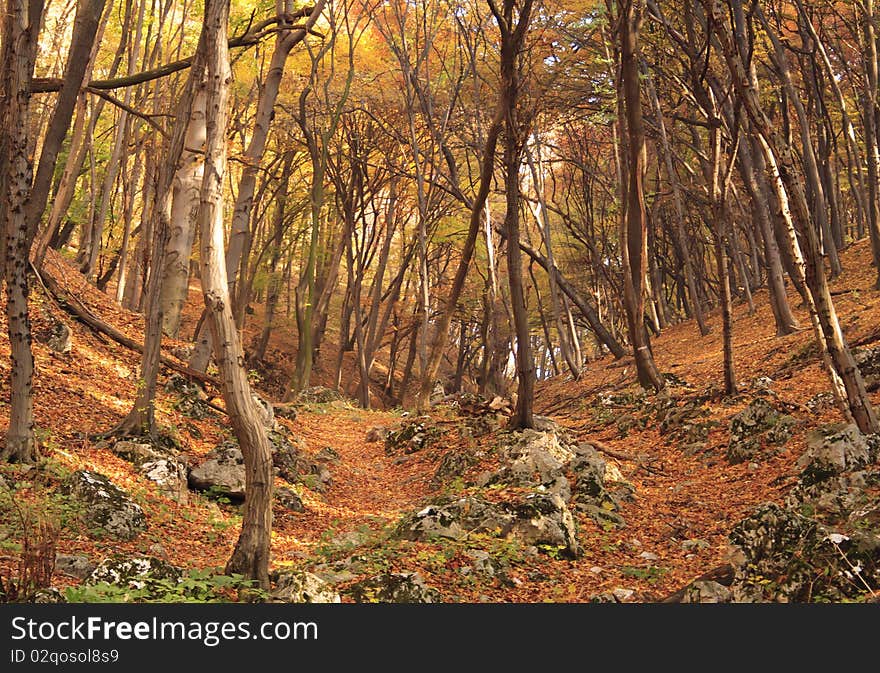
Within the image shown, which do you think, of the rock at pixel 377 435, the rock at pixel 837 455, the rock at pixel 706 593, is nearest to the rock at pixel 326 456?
the rock at pixel 377 435

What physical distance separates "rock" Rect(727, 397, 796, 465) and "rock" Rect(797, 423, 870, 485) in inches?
52.2

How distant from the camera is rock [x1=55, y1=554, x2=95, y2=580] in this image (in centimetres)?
475

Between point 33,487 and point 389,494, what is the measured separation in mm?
4599

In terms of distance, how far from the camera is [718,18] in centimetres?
736

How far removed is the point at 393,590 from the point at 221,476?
11.4 ft

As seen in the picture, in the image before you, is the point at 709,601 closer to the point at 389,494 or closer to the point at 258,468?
the point at 258,468

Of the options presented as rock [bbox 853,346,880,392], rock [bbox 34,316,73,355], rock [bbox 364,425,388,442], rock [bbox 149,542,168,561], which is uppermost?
rock [bbox 34,316,73,355]

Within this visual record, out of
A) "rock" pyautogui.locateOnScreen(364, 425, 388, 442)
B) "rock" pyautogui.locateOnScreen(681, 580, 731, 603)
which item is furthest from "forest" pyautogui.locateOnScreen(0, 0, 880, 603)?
"rock" pyautogui.locateOnScreen(364, 425, 388, 442)

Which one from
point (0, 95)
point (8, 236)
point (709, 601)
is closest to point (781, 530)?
point (709, 601)

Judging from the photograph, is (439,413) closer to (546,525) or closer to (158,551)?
(546,525)

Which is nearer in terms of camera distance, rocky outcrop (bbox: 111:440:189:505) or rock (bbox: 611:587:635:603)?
rock (bbox: 611:587:635:603)

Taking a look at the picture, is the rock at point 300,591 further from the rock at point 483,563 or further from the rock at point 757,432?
the rock at point 757,432

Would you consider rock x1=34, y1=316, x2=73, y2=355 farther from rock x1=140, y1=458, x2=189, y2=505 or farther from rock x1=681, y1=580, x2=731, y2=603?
rock x1=681, y1=580, x2=731, y2=603

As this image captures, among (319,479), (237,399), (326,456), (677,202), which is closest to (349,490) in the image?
(319,479)
